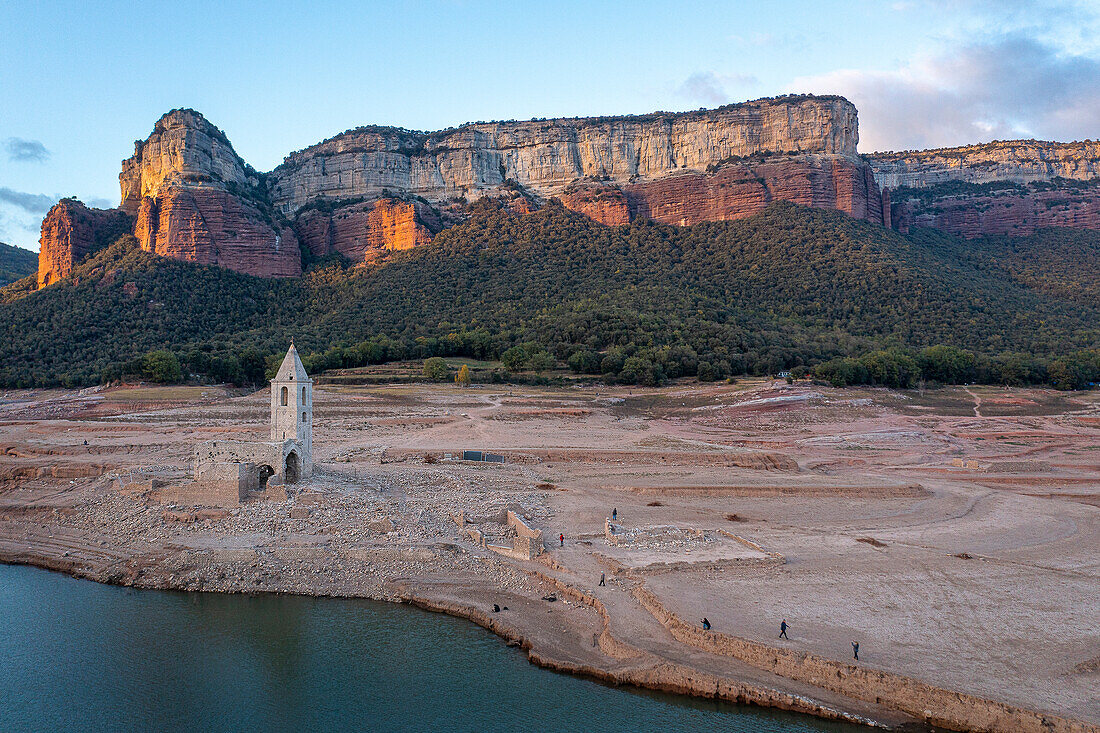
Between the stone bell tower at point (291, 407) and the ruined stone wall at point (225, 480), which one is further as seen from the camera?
the stone bell tower at point (291, 407)

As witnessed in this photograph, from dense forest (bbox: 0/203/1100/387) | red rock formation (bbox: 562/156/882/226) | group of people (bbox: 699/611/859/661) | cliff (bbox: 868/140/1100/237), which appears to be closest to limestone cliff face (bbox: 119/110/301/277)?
dense forest (bbox: 0/203/1100/387)

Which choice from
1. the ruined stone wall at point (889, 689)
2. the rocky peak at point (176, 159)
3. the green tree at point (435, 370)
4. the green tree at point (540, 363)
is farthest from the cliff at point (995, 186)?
the ruined stone wall at point (889, 689)

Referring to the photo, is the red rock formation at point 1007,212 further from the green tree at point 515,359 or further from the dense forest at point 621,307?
the green tree at point 515,359

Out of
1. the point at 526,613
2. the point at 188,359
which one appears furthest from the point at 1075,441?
the point at 188,359

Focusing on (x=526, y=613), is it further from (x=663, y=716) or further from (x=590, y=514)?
(x=590, y=514)

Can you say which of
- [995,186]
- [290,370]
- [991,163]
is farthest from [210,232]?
[991,163]
